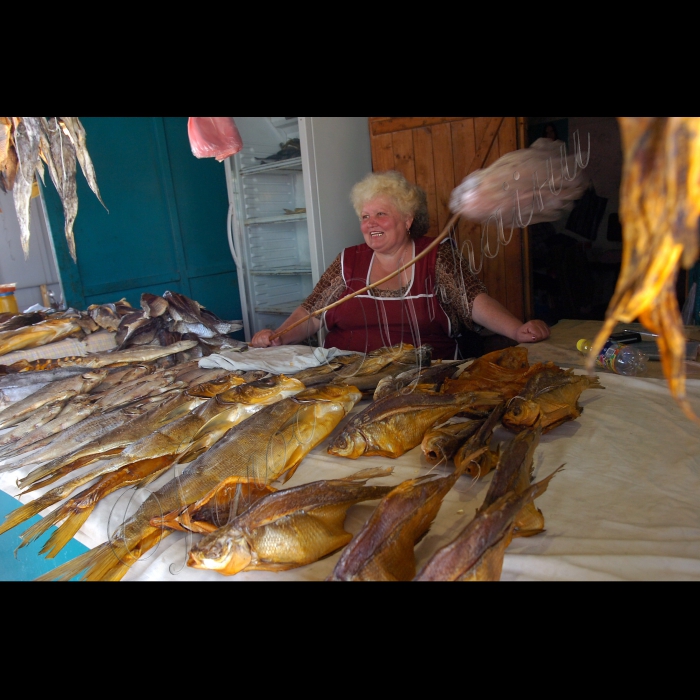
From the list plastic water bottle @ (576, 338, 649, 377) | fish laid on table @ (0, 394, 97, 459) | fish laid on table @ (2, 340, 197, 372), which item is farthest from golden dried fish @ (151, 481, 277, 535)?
fish laid on table @ (2, 340, 197, 372)

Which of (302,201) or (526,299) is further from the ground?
(302,201)

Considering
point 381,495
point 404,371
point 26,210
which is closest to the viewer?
point 381,495

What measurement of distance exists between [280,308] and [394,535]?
15.3 ft

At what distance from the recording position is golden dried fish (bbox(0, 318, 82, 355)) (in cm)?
286

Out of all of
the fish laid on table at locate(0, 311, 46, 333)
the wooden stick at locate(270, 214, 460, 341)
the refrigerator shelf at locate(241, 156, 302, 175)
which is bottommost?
the fish laid on table at locate(0, 311, 46, 333)

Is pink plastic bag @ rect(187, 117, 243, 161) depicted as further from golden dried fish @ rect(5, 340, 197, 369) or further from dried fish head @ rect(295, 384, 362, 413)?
golden dried fish @ rect(5, 340, 197, 369)

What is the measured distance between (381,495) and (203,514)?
44cm

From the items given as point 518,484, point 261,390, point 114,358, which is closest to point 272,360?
point 261,390

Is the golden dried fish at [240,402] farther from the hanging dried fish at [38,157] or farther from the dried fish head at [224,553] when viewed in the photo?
the hanging dried fish at [38,157]

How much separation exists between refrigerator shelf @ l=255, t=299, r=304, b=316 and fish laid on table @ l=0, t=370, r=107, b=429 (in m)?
3.09

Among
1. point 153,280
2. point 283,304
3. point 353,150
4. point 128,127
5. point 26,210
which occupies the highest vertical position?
point 128,127

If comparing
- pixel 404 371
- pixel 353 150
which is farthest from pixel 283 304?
pixel 404 371

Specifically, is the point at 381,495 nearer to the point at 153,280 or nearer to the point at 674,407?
the point at 674,407

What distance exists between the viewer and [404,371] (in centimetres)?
218
